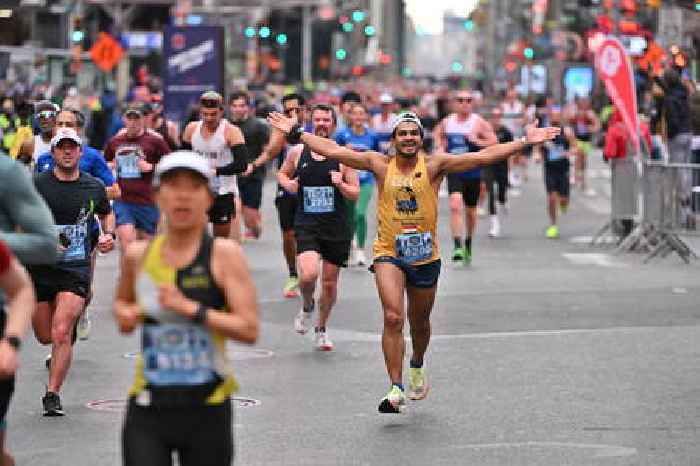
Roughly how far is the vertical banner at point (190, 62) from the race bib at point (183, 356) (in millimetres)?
27312

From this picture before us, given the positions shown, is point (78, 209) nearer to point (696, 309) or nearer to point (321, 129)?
point (321, 129)

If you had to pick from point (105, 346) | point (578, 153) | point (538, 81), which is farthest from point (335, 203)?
point (538, 81)

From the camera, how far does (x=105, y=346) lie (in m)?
14.9

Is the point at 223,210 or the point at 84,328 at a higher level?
the point at 223,210

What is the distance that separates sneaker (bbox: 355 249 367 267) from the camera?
22219 millimetres

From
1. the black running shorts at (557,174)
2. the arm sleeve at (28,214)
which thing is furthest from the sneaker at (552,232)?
the arm sleeve at (28,214)

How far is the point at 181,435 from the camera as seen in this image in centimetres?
675

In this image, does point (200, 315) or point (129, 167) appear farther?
point (129, 167)

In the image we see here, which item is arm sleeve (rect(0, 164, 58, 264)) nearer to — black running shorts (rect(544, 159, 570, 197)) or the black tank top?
the black tank top

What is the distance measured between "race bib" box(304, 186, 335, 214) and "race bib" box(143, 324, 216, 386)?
27.5 feet

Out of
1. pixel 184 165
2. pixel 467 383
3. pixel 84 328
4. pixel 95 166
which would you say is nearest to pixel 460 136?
pixel 84 328

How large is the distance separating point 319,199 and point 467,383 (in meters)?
2.82

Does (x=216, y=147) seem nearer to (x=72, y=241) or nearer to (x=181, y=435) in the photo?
(x=72, y=241)

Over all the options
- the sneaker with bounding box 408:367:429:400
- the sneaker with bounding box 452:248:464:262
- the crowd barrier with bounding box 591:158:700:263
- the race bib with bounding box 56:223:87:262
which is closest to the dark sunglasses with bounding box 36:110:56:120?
the race bib with bounding box 56:223:87:262
